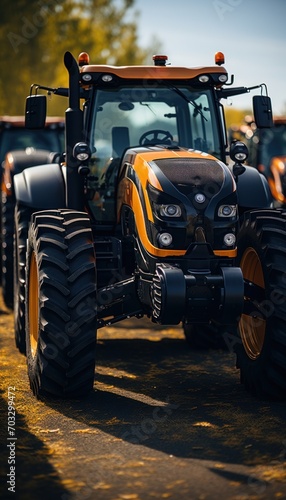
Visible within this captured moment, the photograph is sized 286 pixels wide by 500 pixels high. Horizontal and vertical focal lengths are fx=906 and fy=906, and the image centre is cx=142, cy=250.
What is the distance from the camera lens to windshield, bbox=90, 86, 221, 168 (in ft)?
26.0

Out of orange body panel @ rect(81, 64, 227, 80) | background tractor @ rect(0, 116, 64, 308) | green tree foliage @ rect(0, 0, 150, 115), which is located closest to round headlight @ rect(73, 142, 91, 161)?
orange body panel @ rect(81, 64, 227, 80)

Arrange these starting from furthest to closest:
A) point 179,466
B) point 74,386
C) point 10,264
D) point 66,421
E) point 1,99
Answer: point 1,99 < point 10,264 < point 74,386 < point 66,421 < point 179,466

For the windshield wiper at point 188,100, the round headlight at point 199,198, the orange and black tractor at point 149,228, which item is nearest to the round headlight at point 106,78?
the orange and black tractor at point 149,228

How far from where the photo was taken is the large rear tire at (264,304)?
6652 millimetres

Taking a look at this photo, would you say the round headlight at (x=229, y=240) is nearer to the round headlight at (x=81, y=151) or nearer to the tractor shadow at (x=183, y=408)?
the tractor shadow at (x=183, y=408)

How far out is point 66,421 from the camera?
623 centimetres

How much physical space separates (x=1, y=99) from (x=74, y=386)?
2654cm

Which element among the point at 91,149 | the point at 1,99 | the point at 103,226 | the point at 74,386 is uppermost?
the point at 1,99

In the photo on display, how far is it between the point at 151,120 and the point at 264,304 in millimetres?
2130

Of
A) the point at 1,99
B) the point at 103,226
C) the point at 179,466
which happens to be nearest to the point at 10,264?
the point at 103,226

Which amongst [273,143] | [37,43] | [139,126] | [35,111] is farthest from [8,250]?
[37,43]

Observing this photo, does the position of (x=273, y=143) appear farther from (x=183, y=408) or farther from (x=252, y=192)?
(x=183, y=408)

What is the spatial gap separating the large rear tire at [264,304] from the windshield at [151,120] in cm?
123

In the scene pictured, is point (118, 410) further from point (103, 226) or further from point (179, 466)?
point (103, 226)
